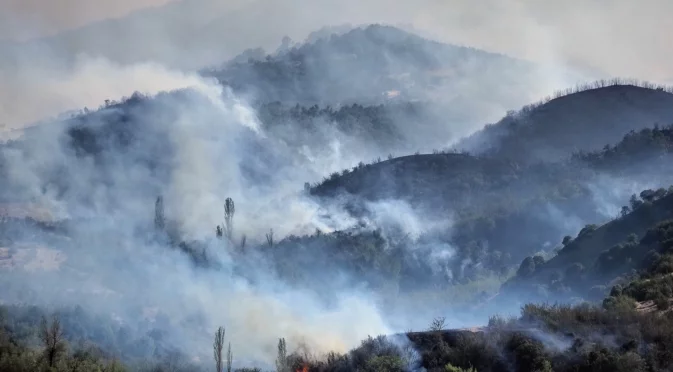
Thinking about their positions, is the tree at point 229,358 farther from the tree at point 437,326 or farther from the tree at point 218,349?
the tree at point 437,326

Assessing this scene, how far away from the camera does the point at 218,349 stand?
130 metres

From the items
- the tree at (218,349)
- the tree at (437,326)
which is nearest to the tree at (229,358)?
the tree at (218,349)

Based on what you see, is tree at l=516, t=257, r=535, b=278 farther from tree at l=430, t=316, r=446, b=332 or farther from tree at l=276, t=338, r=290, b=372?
tree at l=276, t=338, r=290, b=372

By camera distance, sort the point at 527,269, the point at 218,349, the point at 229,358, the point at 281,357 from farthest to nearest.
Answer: the point at 527,269, the point at 218,349, the point at 229,358, the point at 281,357

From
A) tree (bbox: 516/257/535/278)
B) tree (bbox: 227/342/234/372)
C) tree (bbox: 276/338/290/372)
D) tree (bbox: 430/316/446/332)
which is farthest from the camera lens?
tree (bbox: 516/257/535/278)

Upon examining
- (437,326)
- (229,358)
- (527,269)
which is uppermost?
(527,269)

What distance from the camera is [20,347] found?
114438 millimetres

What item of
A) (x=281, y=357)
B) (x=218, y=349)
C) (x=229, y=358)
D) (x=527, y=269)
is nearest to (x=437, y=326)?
(x=281, y=357)

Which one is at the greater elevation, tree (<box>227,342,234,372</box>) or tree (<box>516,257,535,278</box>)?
tree (<box>516,257,535,278</box>)

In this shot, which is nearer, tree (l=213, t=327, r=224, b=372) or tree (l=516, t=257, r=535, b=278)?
tree (l=213, t=327, r=224, b=372)

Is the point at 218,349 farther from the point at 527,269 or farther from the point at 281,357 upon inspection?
the point at 527,269

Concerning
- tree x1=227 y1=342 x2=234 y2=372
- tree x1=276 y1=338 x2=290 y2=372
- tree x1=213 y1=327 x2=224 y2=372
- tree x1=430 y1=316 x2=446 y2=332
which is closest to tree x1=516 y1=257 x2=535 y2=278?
tree x1=430 y1=316 x2=446 y2=332

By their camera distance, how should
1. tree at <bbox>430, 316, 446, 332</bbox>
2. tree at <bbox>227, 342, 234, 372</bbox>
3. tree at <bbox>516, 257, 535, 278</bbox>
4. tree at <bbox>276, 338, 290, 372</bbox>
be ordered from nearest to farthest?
tree at <bbox>430, 316, 446, 332</bbox> → tree at <bbox>276, 338, 290, 372</bbox> → tree at <bbox>227, 342, 234, 372</bbox> → tree at <bbox>516, 257, 535, 278</bbox>

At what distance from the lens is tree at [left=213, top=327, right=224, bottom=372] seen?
415ft
